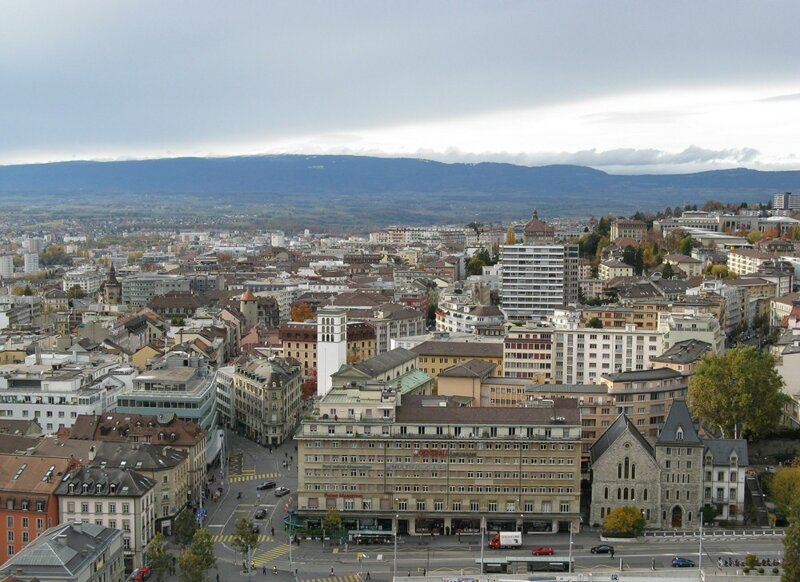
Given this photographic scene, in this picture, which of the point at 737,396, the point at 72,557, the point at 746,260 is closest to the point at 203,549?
the point at 72,557

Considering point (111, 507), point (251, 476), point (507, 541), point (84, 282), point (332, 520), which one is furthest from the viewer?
point (84, 282)

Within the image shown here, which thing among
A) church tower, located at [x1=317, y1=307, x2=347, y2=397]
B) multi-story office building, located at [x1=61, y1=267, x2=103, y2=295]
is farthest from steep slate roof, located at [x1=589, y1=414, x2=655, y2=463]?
multi-story office building, located at [x1=61, y1=267, x2=103, y2=295]

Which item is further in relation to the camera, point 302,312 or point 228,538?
→ point 302,312

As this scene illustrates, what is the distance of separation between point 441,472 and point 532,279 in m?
66.7

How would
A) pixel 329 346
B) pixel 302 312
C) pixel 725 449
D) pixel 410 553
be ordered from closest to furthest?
pixel 410 553 < pixel 725 449 < pixel 329 346 < pixel 302 312

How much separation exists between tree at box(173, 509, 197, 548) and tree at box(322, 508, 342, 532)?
288 inches

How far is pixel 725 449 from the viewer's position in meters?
61.6

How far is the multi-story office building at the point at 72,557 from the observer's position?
149ft

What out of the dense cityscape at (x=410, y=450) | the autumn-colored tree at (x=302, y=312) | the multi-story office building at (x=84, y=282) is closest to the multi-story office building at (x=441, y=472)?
the dense cityscape at (x=410, y=450)

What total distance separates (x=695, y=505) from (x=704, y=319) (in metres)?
26.0

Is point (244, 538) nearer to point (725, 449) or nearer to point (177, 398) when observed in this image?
point (177, 398)

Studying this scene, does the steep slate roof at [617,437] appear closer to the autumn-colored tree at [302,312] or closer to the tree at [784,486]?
the tree at [784,486]

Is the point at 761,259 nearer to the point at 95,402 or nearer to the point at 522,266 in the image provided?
the point at 522,266

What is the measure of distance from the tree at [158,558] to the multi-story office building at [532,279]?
7523 centimetres
